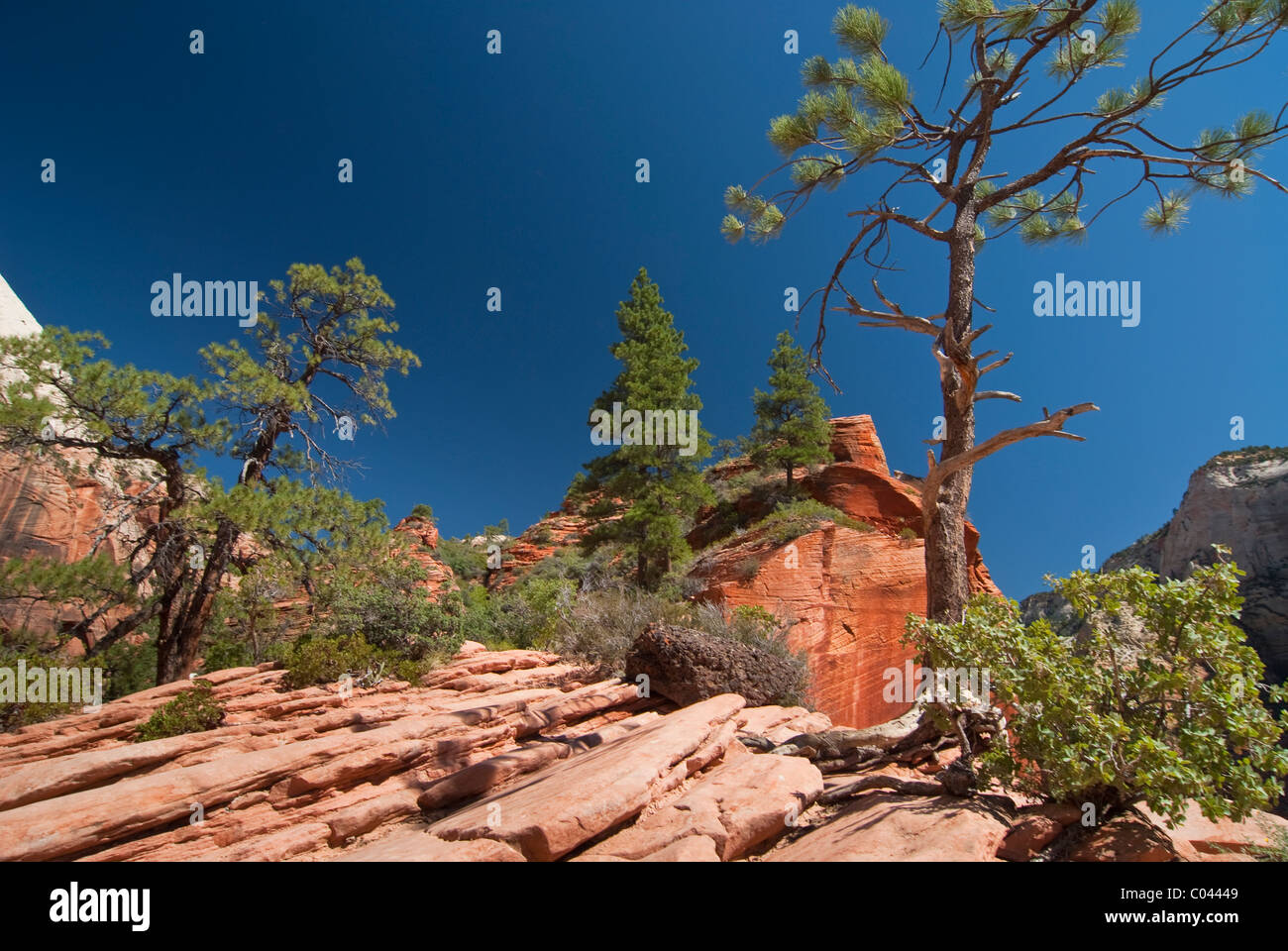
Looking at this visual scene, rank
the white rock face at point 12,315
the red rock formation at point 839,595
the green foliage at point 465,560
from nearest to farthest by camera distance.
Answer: the red rock formation at point 839,595
the white rock face at point 12,315
the green foliage at point 465,560

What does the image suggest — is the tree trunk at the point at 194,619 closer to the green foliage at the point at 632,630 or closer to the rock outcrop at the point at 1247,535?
the green foliage at the point at 632,630

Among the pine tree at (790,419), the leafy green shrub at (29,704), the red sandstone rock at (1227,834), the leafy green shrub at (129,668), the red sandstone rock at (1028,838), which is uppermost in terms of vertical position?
the pine tree at (790,419)

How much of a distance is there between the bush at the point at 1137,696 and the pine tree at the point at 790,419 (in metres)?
19.7

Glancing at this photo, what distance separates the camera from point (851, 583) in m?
15.7

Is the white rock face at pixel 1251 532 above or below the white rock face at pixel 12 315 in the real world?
below

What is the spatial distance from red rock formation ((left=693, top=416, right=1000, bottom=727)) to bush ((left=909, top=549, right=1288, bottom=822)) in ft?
31.3

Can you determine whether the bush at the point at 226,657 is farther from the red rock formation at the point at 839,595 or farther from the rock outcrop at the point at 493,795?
the red rock formation at the point at 839,595

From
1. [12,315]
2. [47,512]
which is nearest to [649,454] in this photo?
[47,512]

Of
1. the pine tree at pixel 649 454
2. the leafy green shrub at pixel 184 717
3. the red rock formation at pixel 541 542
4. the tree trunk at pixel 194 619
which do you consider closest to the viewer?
the leafy green shrub at pixel 184 717

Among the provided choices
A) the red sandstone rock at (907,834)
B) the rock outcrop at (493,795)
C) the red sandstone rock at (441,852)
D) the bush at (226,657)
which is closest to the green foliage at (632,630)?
the rock outcrop at (493,795)

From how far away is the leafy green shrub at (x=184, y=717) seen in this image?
6367mm

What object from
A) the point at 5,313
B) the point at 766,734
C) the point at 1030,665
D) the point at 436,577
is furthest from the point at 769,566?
the point at 5,313

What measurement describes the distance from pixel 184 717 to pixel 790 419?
22333 mm

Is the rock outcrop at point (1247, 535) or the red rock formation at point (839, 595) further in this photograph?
the rock outcrop at point (1247, 535)
